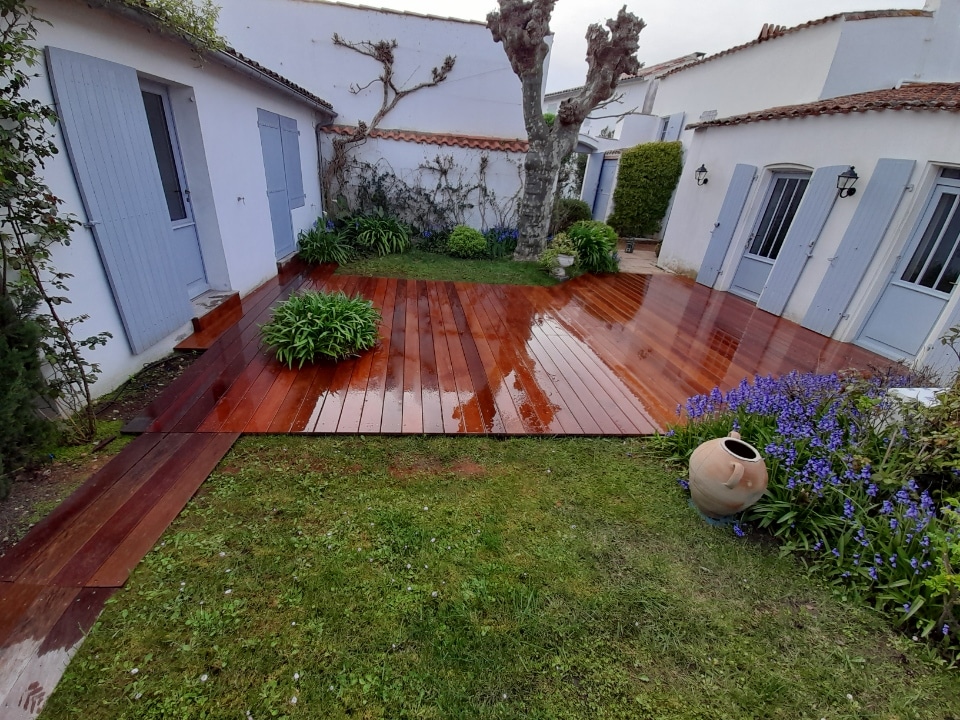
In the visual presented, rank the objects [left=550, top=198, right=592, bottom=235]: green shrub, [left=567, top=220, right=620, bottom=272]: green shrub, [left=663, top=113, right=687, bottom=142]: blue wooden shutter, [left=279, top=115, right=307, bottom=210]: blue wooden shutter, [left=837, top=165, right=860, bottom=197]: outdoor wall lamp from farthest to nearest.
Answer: [left=663, top=113, right=687, bottom=142]: blue wooden shutter < [left=550, top=198, right=592, bottom=235]: green shrub < [left=567, top=220, right=620, bottom=272]: green shrub < [left=279, top=115, right=307, bottom=210]: blue wooden shutter < [left=837, top=165, right=860, bottom=197]: outdoor wall lamp

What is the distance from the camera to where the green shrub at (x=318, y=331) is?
12.2ft

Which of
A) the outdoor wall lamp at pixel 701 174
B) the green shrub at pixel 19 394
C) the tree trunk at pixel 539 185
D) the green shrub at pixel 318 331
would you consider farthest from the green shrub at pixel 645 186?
the green shrub at pixel 19 394

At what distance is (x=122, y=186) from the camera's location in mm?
3039

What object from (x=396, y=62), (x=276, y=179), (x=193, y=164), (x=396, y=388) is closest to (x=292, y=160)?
(x=276, y=179)

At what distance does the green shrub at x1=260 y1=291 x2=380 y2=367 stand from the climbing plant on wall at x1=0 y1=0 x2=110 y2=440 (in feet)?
4.36

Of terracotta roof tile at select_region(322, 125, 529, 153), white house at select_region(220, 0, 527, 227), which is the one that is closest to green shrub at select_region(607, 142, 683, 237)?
white house at select_region(220, 0, 527, 227)

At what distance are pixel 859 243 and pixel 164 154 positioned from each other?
7.59 meters

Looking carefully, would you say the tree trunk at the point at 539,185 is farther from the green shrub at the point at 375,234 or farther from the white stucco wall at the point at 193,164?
the white stucco wall at the point at 193,164

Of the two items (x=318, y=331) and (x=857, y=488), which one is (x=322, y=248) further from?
(x=857, y=488)

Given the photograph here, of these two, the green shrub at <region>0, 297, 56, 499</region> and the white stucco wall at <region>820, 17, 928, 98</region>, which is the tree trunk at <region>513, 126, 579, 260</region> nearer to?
the white stucco wall at <region>820, 17, 928, 98</region>

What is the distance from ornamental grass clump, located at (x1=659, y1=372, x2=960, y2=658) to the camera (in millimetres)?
1870

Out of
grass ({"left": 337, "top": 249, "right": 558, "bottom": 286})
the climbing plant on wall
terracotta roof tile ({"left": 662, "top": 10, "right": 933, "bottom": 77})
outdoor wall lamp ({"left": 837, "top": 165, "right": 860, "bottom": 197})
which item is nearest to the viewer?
the climbing plant on wall

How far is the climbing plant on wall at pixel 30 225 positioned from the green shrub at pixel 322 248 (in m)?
4.52

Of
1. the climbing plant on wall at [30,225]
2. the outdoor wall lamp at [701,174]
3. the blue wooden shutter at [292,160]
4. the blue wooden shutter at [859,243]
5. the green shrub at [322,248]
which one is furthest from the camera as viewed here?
the outdoor wall lamp at [701,174]
